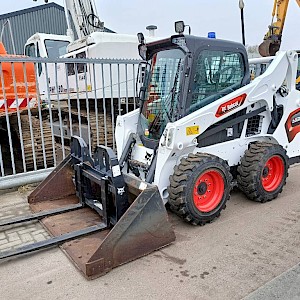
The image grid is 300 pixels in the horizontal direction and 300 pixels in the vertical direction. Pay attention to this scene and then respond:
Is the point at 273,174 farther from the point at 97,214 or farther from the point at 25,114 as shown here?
the point at 25,114

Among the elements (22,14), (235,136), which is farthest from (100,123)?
(22,14)

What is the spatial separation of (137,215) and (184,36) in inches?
75.3

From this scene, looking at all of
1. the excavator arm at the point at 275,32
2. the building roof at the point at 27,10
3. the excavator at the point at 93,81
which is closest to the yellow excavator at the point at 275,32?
the excavator arm at the point at 275,32

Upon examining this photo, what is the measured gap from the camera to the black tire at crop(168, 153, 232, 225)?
3252 millimetres

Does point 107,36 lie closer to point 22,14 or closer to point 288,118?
point 288,118

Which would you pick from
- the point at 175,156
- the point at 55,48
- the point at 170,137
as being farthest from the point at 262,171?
the point at 55,48

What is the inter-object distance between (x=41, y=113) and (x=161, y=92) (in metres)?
2.58

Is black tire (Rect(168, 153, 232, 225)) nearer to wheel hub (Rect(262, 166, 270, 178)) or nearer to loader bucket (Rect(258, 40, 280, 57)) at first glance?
wheel hub (Rect(262, 166, 270, 178))

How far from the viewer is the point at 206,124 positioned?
140 inches

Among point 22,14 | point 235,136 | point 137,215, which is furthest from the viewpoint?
point 22,14

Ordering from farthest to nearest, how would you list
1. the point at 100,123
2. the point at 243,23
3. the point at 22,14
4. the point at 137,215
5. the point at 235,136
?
the point at 22,14 → the point at 243,23 → the point at 100,123 → the point at 235,136 → the point at 137,215

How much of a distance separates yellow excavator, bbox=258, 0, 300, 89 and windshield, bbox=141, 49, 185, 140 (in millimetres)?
7441

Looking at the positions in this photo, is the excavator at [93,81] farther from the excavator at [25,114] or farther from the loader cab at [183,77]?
the loader cab at [183,77]

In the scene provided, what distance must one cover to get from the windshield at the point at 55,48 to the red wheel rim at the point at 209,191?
21.4 feet
